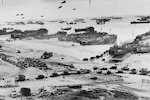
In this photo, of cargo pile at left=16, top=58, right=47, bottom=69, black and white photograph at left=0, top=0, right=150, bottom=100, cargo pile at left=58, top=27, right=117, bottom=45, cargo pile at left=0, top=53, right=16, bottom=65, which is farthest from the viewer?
cargo pile at left=58, top=27, right=117, bottom=45

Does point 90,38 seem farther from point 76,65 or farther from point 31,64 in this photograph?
point 31,64

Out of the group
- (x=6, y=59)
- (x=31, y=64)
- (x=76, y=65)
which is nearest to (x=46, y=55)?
(x=6, y=59)

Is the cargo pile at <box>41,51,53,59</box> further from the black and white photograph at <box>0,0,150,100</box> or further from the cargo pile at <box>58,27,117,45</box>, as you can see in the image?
the cargo pile at <box>58,27,117,45</box>

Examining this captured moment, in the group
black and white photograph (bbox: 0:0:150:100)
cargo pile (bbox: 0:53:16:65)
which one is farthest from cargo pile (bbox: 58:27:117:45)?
cargo pile (bbox: 0:53:16:65)

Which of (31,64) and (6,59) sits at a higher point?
(6,59)

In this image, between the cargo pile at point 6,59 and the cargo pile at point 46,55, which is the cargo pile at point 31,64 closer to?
the cargo pile at point 6,59

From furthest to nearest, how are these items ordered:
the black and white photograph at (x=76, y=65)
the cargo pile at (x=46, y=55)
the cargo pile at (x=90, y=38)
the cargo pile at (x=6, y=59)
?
1. the cargo pile at (x=90, y=38)
2. the cargo pile at (x=46, y=55)
3. the cargo pile at (x=6, y=59)
4. the black and white photograph at (x=76, y=65)

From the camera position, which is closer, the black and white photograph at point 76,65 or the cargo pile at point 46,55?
the black and white photograph at point 76,65

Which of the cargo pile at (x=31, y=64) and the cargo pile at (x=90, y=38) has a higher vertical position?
the cargo pile at (x=90, y=38)

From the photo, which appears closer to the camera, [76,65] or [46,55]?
[76,65]

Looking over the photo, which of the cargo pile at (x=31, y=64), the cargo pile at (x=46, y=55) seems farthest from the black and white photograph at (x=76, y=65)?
the cargo pile at (x=46, y=55)

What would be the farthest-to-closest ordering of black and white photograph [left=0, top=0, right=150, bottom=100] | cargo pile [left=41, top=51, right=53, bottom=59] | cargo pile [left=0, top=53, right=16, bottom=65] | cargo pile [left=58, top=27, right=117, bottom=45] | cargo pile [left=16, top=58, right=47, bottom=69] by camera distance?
cargo pile [left=58, top=27, right=117, bottom=45] → cargo pile [left=41, top=51, right=53, bottom=59] → cargo pile [left=0, top=53, right=16, bottom=65] → cargo pile [left=16, top=58, right=47, bottom=69] → black and white photograph [left=0, top=0, right=150, bottom=100]
